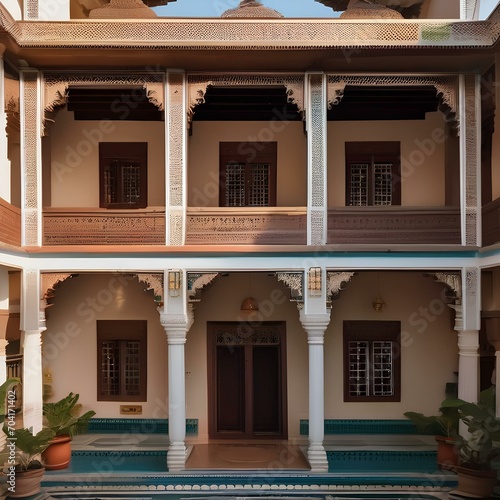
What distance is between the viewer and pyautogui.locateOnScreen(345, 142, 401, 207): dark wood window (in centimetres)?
1050

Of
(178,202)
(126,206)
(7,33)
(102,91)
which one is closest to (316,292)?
(178,202)

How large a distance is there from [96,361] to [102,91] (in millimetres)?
4587

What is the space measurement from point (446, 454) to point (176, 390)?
4029 millimetres

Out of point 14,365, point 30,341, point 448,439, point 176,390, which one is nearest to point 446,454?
point 448,439

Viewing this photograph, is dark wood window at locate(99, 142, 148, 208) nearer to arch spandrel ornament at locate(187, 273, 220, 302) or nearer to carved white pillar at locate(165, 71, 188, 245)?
carved white pillar at locate(165, 71, 188, 245)

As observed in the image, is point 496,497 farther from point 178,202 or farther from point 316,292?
point 178,202

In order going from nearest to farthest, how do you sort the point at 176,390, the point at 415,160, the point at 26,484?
the point at 26,484
the point at 176,390
the point at 415,160

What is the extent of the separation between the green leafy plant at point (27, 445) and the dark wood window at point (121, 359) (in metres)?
2.46

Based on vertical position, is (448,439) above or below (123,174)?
below

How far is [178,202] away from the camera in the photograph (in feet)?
28.8

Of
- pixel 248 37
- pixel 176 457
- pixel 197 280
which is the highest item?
pixel 248 37

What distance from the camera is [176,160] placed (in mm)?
8773

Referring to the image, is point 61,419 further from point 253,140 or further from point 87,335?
point 253,140

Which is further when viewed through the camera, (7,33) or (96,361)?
(96,361)
